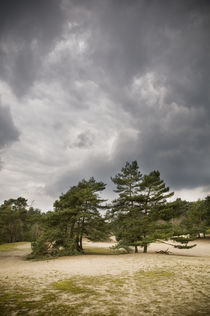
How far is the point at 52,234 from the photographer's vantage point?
66.9 feet

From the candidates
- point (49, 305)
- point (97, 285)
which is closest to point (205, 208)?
point (97, 285)

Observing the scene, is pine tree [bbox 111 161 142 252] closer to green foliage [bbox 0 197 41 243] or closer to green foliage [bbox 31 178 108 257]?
green foliage [bbox 31 178 108 257]

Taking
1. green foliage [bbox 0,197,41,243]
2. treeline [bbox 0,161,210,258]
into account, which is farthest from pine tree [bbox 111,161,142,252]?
green foliage [bbox 0,197,41,243]

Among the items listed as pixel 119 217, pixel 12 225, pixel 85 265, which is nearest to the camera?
pixel 85 265

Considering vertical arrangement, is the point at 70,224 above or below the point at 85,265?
above

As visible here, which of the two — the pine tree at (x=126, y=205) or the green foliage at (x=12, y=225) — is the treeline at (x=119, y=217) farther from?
the green foliage at (x=12, y=225)

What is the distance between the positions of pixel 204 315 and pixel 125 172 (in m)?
18.6

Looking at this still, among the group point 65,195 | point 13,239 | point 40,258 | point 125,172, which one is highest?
point 125,172

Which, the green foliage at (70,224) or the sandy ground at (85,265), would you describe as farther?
the green foliage at (70,224)

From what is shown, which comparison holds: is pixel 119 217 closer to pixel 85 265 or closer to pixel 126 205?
pixel 126 205

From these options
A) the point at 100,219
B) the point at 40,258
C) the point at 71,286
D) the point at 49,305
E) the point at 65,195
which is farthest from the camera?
the point at 65,195

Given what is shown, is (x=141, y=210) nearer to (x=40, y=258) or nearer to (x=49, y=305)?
(x=40, y=258)

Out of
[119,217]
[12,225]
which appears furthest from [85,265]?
[12,225]

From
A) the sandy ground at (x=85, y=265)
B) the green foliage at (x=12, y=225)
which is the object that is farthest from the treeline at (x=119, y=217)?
the green foliage at (x=12, y=225)
